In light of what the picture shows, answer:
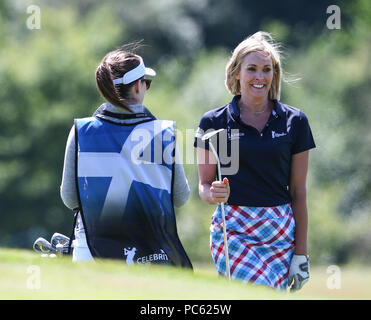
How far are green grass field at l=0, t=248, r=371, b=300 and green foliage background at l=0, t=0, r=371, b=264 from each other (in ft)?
126

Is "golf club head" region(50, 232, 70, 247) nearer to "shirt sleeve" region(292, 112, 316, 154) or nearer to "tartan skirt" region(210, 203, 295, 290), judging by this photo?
"tartan skirt" region(210, 203, 295, 290)

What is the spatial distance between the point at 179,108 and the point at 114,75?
54130 mm

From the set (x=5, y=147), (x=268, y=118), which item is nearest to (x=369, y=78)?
(x=5, y=147)

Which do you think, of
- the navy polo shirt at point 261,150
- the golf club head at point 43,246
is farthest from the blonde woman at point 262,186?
the golf club head at point 43,246

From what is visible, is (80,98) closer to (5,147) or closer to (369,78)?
(5,147)

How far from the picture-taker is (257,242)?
7391mm

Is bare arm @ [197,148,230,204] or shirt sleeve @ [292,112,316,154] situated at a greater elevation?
shirt sleeve @ [292,112,316,154]

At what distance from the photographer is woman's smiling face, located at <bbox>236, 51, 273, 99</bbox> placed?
759 centimetres

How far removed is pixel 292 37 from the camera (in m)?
84.6

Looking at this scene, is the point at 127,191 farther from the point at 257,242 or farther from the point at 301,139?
the point at 301,139

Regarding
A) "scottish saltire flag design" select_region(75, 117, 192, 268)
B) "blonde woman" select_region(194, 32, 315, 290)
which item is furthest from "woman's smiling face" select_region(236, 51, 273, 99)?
"scottish saltire flag design" select_region(75, 117, 192, 268)

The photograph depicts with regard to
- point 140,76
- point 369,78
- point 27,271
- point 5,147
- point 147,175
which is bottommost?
point 5,147

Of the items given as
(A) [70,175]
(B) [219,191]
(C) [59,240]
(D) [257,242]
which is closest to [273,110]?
(B) [219,191]
